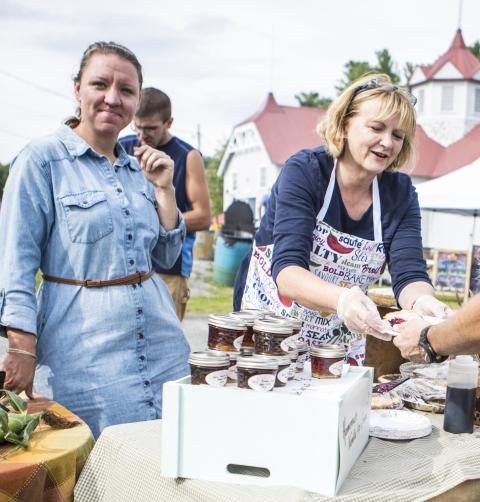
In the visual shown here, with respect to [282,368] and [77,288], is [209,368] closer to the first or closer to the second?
[282,368]

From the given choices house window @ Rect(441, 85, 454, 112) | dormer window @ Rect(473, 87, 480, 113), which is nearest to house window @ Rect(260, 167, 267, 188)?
house window @ Rect(441, 85, 454, 112)

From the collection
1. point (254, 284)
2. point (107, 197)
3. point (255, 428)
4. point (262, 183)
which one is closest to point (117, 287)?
point (107, 197)

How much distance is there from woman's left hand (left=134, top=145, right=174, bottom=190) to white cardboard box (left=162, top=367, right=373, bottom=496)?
1130 millimetres

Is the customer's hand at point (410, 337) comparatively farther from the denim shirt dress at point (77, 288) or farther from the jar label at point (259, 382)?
the denim shirt dress at point (77, 288)

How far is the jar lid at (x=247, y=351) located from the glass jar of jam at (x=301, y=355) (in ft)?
0.40

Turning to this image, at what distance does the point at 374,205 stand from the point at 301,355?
0.89 meters

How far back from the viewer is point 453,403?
1.84 meters

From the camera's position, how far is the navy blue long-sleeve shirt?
2213 mm

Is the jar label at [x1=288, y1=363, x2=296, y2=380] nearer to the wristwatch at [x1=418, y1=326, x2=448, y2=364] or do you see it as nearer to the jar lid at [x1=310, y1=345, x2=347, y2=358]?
the jar lid at [x1=310, y1=345, x2=347, y2=358]

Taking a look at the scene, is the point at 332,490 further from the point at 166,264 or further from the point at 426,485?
the point at 166,264

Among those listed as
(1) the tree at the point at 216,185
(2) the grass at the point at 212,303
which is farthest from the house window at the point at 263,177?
(2) the grass at the point at 212,303

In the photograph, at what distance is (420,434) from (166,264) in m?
1.17

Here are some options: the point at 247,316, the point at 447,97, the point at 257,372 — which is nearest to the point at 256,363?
the point at 257,372

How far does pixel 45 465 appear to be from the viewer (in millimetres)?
1515
